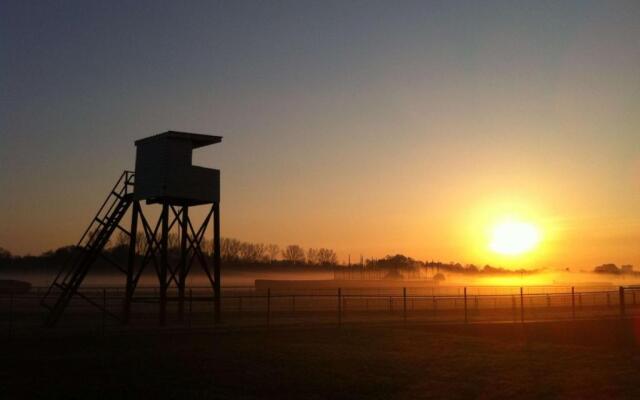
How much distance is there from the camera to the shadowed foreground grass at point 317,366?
1366 cm

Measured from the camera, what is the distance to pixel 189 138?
31.1m

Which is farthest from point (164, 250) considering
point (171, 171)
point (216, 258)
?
point (171, 171)

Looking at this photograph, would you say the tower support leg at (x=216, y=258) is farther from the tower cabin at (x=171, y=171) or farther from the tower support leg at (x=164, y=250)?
the tower support leg at (x=164, y=250)

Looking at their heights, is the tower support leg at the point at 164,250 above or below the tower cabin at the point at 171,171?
below

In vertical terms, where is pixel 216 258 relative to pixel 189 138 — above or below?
below

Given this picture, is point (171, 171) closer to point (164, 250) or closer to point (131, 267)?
point (164, 250)

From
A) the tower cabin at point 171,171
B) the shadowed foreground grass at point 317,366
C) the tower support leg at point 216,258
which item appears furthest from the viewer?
the tower support leg at point 216,258

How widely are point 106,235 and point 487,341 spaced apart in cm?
1894

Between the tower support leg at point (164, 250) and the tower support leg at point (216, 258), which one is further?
the tower support leg at point (216, 258)

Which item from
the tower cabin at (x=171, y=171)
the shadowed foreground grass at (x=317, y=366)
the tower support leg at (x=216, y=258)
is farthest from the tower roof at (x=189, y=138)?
the shadowed foreground grass at (x=317, y=366)

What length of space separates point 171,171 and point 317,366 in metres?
16.3

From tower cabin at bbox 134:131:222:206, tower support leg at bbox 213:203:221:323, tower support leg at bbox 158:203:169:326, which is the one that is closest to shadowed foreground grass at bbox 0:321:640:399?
tower support leg at bbox 158:203:169:326

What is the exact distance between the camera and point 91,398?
12.7 metres

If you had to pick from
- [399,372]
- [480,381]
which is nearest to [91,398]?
[399,372]
